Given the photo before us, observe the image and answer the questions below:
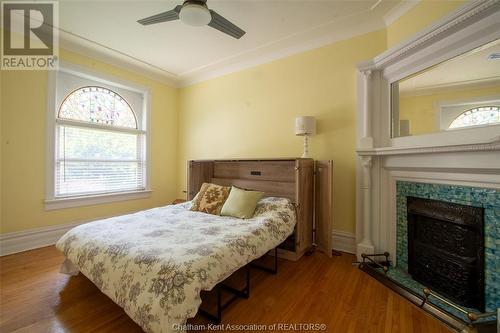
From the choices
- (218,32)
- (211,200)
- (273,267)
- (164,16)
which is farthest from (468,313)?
(218,32)

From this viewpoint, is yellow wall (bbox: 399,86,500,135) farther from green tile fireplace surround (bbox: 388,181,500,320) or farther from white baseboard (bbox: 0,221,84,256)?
white baseboard (bbox: 0,221,84,256)

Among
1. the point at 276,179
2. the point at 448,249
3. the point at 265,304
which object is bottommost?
the point at 265,304

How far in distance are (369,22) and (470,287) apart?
2738 mm

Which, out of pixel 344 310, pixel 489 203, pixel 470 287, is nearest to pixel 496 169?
pixel 489 203

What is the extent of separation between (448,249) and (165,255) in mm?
2222

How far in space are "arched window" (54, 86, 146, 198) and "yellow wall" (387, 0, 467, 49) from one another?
13.0 feet

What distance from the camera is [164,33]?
272 centimetres

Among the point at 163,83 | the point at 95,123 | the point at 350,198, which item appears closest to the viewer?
the point at 350,198

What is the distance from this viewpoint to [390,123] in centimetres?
223

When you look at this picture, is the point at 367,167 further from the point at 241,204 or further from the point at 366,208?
the point at 241,204

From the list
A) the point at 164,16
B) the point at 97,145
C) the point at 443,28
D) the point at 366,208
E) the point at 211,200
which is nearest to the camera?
the point at 443,28

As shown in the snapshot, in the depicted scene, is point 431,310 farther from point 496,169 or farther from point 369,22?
point 369,22

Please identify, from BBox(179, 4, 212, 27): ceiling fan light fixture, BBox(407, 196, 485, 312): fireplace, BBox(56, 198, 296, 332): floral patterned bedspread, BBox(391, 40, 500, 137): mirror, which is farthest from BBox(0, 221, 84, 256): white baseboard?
BBox(391, 40, 500, 137): mirror

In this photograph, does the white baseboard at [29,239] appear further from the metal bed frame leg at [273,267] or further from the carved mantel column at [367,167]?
the carved mantel column at [367,167]
